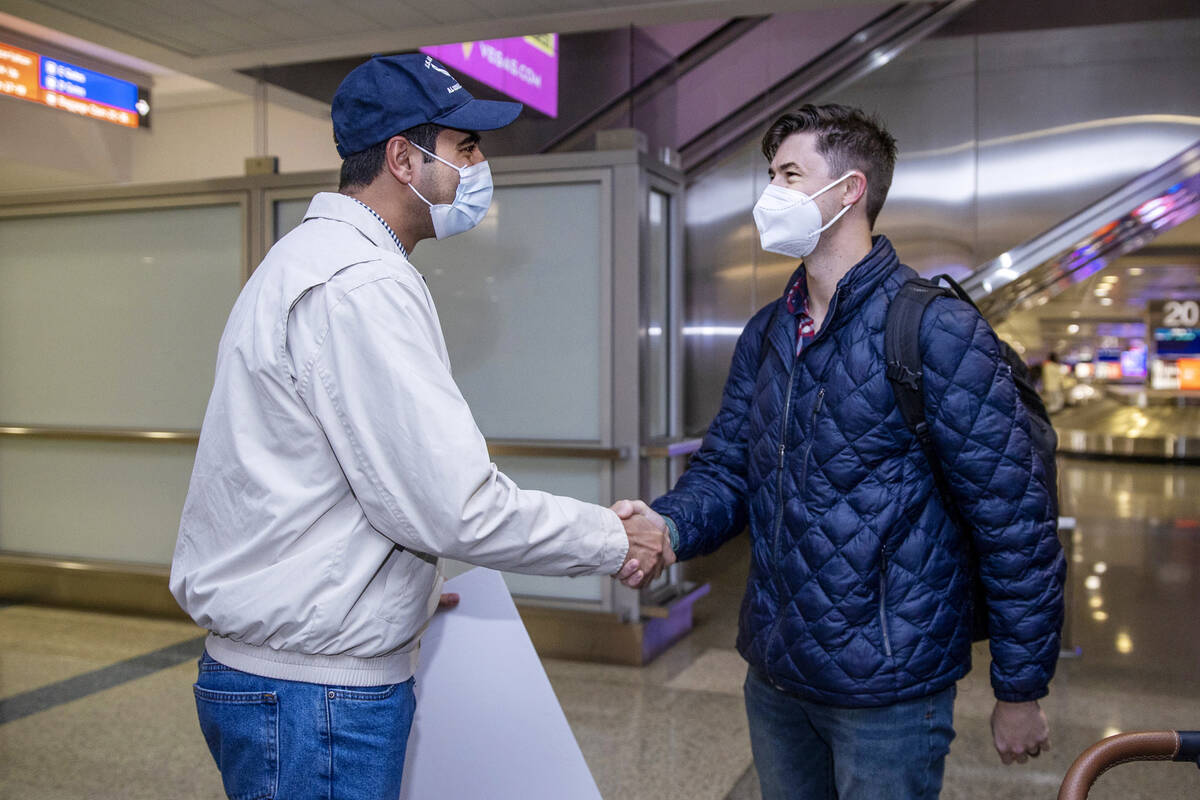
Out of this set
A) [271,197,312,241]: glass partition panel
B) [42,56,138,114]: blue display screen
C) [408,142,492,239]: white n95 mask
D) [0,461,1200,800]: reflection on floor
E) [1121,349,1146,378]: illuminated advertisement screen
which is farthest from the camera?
[1121,349,1146,378]: illuminated advertisement screen

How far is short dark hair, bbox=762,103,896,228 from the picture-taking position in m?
1.97

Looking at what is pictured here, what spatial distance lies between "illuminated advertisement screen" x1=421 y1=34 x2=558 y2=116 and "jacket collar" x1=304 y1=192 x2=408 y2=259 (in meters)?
3.79

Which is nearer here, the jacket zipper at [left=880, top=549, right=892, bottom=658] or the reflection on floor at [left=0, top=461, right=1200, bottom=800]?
the jacket zipper at [left=880, top=549, right=892, bottom=658]

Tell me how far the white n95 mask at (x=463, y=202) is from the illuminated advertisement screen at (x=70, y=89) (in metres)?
4.34

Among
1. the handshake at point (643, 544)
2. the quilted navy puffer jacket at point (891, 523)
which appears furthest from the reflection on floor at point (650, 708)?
the quilted navy puffer jacket at point (891, 523)

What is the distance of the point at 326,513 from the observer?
1548 mm

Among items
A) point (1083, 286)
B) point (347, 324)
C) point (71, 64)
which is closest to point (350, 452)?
point (347, 324)

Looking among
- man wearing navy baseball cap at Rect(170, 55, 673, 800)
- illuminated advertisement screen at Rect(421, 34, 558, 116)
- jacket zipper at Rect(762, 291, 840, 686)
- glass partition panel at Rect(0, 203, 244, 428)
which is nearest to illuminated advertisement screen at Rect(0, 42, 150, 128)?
glass partition panel at Rect(0, 203, 244, 428)

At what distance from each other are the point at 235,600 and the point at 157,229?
16.8 ft

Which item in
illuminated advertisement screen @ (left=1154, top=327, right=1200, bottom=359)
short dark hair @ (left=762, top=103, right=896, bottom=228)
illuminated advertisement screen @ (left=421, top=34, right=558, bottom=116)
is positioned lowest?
short dark hair @ (left=762, top=103, right=896, bottom=228)

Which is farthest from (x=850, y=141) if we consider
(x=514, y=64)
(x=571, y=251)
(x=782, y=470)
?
(x=514, y=64)

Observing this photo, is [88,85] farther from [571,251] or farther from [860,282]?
[860,282]

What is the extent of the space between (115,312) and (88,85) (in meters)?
1.35

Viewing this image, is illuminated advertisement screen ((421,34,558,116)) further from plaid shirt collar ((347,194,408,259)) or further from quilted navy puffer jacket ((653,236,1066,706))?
quilted navy puffer jacket ((653,236,1066,706))
